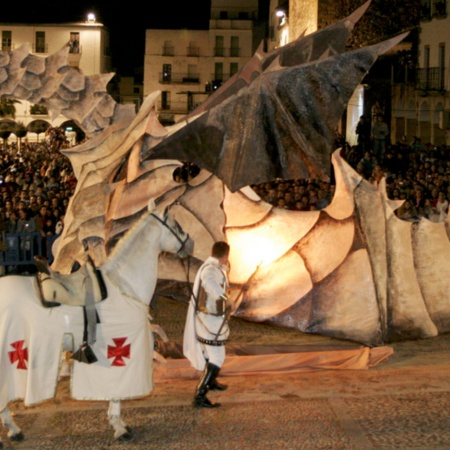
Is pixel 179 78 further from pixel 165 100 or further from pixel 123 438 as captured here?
pixel 123 438

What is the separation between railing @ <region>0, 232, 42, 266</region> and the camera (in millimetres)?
13297

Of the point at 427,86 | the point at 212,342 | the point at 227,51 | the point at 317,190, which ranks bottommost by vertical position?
the point at 212,342

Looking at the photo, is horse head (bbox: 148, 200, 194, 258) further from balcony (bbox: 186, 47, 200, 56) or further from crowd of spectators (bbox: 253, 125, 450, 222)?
balcony (bbox: 186, 47, 200, 56)

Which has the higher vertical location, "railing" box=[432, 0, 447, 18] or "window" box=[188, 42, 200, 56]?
"window" box=[188, 42, 200, 56]

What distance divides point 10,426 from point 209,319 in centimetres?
185

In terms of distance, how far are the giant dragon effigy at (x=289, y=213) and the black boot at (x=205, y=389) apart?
6.15ft

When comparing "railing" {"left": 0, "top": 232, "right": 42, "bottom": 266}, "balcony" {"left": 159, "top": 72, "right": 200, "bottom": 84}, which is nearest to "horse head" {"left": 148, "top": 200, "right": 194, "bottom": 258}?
"railing" {"left": 0, "top": 232, "right": 42, "bottom": 266}

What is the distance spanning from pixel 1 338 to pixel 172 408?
5.90ft

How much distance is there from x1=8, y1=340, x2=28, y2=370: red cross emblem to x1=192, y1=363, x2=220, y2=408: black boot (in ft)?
5.52

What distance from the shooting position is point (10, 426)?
666 cm

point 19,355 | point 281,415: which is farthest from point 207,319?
point 19,355

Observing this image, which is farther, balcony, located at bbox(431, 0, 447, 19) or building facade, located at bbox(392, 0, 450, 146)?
balcony, located at bbox(431, 0, 447, 19)

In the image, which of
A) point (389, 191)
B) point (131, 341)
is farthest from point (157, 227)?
point (389, 191)

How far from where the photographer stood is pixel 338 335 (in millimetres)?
9203
